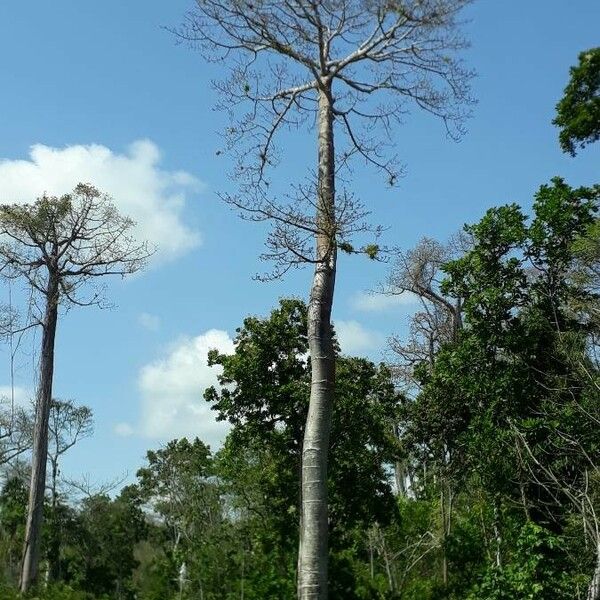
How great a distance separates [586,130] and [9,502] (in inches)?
1338

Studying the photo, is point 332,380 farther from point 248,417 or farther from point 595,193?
point 248,417

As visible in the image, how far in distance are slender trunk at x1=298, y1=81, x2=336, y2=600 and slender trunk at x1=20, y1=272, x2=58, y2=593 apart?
893cm

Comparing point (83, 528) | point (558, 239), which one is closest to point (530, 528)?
point (558, 239)

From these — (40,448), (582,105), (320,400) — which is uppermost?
(582,105)

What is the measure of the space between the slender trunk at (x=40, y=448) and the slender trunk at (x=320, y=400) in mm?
8928

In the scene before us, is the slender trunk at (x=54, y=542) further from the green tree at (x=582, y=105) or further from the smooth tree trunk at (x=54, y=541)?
the green tree at (x=582, y=105)

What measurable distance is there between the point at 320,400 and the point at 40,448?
972 centimetres

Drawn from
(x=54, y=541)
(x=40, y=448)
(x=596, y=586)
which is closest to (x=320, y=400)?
(x=596, y=586)

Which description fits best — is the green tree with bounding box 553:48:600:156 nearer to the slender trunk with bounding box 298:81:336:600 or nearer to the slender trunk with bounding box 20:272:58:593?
the slender trunk with bounding box 298:81:336:600

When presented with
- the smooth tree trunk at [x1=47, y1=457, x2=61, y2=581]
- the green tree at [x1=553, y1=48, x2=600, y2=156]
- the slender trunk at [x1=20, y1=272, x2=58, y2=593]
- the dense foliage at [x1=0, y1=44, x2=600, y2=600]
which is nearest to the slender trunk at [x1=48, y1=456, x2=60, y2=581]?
the smooth tree trunk at [x1=47, y1=457, x2=61, y2=581]

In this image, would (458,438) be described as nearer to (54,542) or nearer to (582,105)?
(582,105)

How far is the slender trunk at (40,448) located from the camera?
15.2 metres

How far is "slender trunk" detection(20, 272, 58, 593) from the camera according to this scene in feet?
49.9

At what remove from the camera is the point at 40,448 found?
15906 mm
